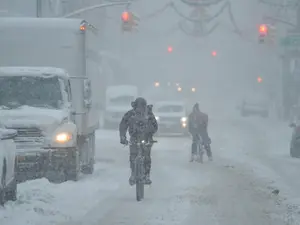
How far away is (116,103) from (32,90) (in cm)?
3083

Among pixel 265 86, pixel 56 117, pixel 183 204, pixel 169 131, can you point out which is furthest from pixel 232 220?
pixel 265 86

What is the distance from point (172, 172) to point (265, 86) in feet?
245

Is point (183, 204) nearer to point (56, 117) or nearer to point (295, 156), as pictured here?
point (56, 117)

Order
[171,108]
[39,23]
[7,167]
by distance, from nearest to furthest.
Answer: [7,167], [39,23], [171,108]

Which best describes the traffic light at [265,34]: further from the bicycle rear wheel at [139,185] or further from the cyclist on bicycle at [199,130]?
the bicycle rear wheel at [139,185]

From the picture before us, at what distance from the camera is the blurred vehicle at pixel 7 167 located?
43.2 feet

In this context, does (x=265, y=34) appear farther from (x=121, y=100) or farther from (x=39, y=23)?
(x=39, y=23)

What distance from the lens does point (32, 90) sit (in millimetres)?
18609

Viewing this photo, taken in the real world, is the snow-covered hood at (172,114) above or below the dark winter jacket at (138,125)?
below

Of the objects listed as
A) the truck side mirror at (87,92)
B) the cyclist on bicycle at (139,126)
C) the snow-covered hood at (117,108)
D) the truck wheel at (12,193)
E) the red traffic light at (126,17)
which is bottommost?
the truck wheel at (12,193)

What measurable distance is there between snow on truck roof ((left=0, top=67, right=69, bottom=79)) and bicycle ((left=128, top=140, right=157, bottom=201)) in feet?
11.1

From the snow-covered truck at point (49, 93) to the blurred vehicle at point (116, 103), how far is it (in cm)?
2541

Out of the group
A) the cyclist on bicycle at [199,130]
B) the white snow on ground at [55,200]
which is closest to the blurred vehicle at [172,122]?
the cyclist on bicycle at [199,130]

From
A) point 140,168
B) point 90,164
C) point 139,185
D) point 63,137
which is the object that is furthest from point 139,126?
point 90,164
